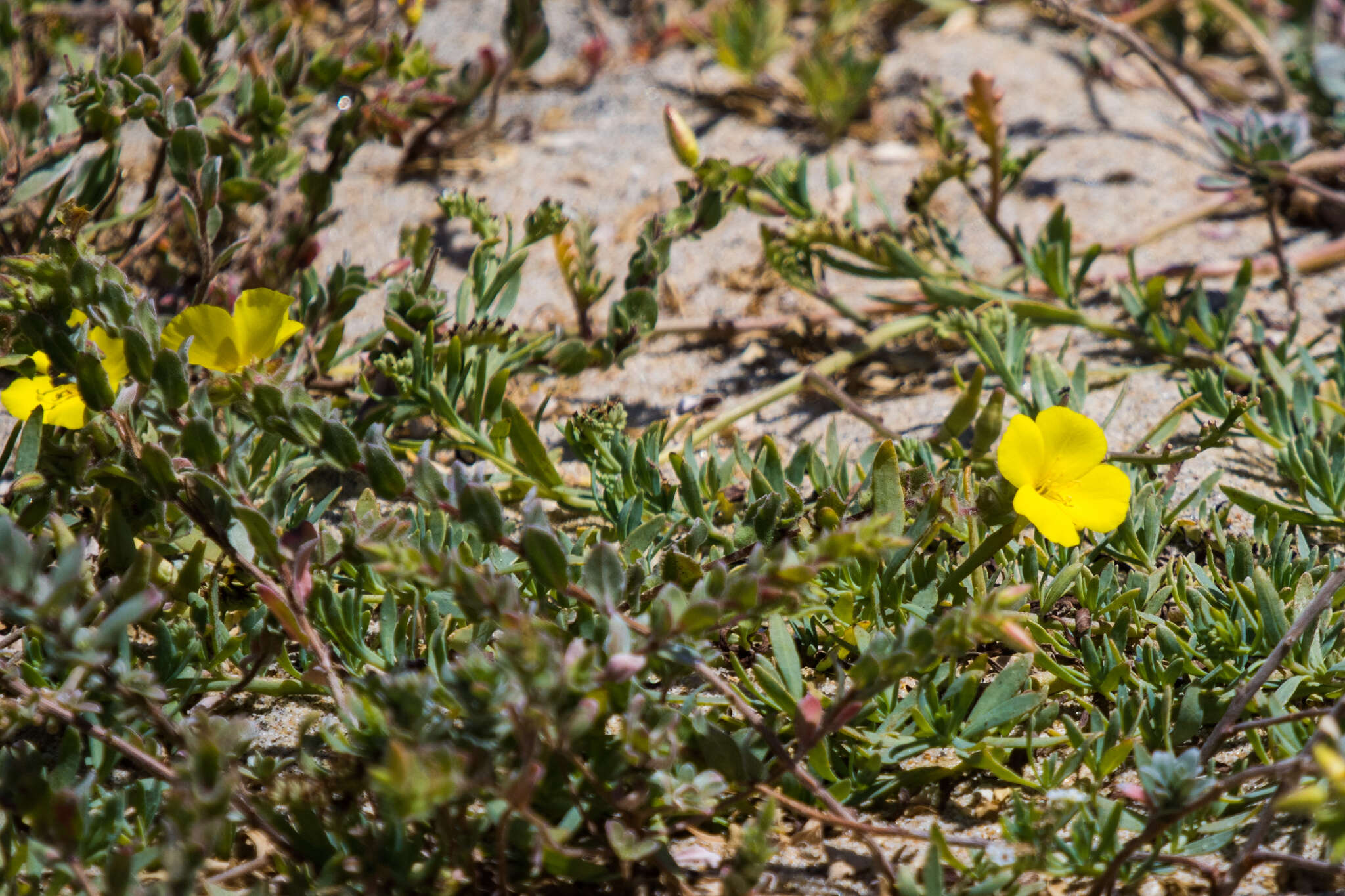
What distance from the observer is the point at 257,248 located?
8.04 feet

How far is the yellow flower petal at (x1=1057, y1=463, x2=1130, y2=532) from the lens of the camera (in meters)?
1.45

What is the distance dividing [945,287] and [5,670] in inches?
73.1

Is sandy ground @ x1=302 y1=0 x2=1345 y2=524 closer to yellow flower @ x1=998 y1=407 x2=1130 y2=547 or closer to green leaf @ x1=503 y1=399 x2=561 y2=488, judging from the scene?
green leaf @ x1=503 y1=399 x2=561 y2=488

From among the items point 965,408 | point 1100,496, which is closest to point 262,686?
point 965,408

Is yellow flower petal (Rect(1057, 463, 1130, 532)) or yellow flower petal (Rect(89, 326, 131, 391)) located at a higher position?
yellow flower petal (Rect(89, 326, 131, 391))

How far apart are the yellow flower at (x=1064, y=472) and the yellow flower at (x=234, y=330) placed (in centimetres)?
105

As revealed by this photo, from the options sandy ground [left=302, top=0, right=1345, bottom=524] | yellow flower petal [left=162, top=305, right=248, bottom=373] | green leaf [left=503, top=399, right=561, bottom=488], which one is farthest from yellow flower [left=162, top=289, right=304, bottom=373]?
sandy ground [left=302, top=0, right=1345, bottom=524]

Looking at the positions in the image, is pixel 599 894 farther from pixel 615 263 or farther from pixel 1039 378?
pixel 615 263

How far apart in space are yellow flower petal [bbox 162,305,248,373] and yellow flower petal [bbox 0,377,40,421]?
0.21 metres

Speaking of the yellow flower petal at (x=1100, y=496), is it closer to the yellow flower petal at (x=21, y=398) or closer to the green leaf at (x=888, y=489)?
the green leaf at (x=888, y=489)

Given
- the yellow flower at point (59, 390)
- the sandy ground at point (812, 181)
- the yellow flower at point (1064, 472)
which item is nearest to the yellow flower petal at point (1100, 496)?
the yellow flower at point (1064, 472)

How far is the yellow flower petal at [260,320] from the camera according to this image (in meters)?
1.55

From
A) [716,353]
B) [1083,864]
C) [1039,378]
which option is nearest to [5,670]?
[1083,864]

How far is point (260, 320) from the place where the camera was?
5.16 feet
